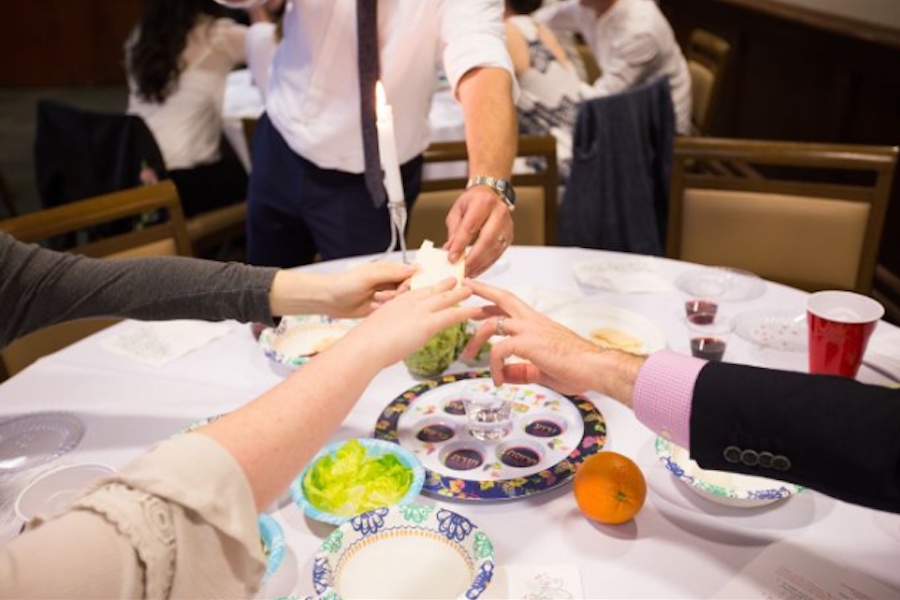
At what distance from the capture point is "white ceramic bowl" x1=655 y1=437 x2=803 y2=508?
1121 millimetres

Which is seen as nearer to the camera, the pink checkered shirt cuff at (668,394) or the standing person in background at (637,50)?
the pink checkered shirt cuff at (668,394)

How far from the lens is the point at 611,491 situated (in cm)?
110

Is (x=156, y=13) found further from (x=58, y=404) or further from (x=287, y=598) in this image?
(x=287, y=598)

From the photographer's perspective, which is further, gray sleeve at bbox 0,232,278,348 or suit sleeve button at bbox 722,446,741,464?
gray sleeve at bbox 0,232,278,348

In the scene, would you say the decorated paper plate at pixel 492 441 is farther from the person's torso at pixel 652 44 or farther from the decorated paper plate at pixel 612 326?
the person's torso at pixel 652 44

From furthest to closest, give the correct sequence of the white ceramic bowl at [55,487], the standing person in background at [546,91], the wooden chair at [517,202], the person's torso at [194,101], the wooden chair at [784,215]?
1. the person's torso at [194,101]
2. the standing person in background at [546,91]
3. the wooden chair at [517,202]
4. the wooden chair at [784,215]
5. the white ceramic bowl at [55,487]

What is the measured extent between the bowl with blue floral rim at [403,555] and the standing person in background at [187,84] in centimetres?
279

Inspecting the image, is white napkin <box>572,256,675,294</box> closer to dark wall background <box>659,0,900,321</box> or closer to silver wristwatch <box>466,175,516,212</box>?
silver wristwatch <box>466,175,516,212</box>

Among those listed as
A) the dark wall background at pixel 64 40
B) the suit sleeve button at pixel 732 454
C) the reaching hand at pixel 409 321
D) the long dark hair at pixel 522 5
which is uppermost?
the long dark hair at pixel 522 5

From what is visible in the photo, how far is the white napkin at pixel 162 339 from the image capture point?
5.38ft

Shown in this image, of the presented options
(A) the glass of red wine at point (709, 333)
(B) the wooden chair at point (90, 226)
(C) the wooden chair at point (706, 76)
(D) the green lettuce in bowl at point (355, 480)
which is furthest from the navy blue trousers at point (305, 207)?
(C) the wooden chair at point (706, 76)

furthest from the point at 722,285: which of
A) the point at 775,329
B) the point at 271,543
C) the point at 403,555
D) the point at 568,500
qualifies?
the point at 271,543

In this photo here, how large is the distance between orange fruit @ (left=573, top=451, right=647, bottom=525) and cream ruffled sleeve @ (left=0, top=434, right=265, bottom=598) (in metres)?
0.49

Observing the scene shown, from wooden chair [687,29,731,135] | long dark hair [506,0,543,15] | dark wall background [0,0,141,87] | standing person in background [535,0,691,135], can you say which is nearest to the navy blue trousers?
standing person in background [535,0,691,135]
